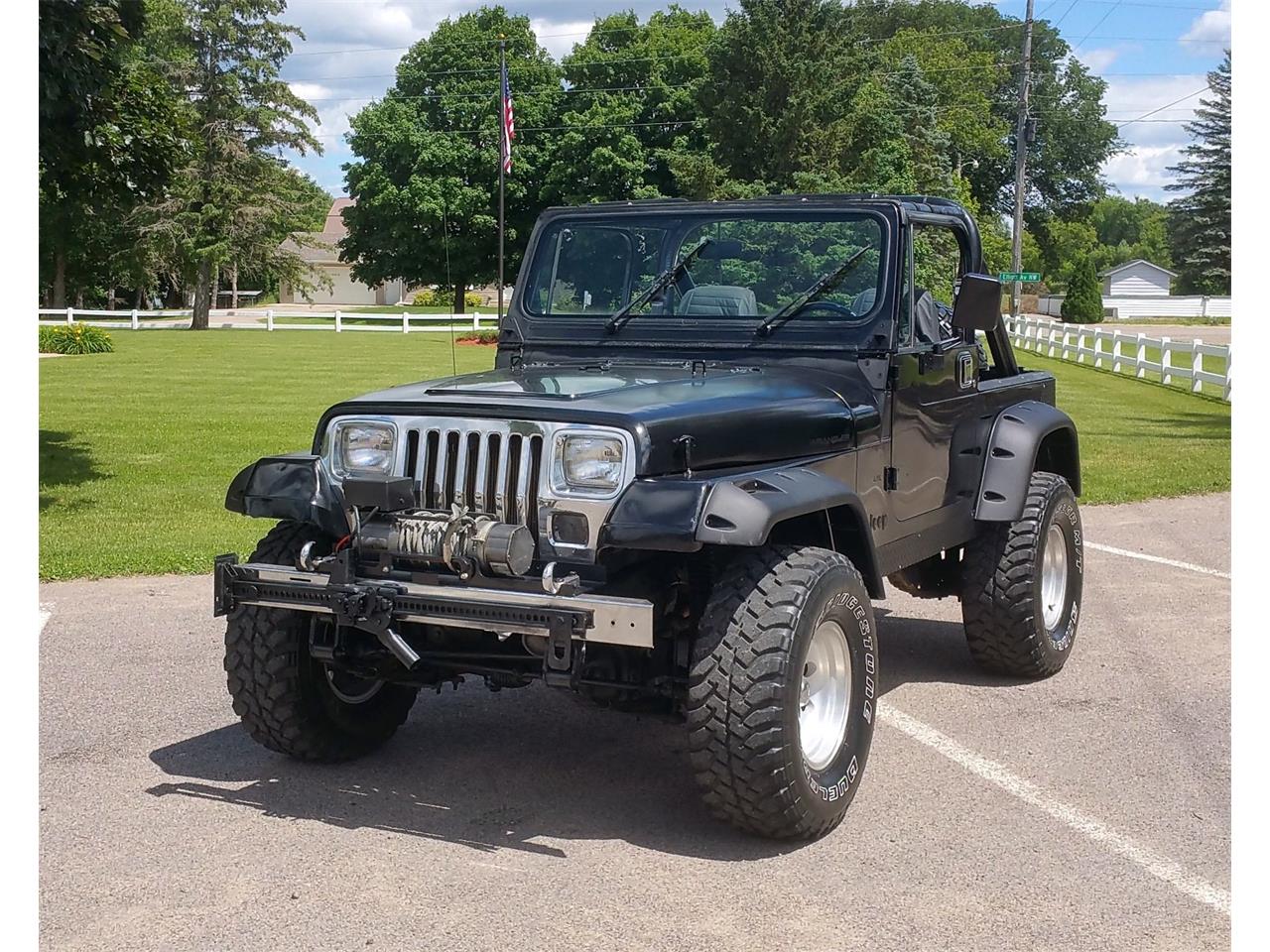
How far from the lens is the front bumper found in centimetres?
Answer: 422

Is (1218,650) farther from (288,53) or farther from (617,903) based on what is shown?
(288,53)

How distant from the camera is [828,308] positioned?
5801 millimetres

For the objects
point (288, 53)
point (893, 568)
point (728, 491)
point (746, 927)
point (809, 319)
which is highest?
point (288, 53)

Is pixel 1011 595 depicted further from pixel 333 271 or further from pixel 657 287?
pixel 333 271

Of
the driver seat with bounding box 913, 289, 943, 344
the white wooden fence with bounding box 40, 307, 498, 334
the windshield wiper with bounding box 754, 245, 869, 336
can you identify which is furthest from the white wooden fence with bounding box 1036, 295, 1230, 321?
the windshield wiper with bounding box 754, 245, 869, 336

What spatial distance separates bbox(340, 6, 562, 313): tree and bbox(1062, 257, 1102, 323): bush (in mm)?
23394

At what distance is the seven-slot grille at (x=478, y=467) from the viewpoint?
15.1 ft

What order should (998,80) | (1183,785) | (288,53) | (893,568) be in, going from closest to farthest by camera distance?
1. (1183,785)
2. (893,568)
3. (288,53)
4. (998,80)

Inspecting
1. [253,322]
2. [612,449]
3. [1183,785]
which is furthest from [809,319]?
[253,322]

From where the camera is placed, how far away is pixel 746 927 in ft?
13.1

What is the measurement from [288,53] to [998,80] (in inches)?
1779

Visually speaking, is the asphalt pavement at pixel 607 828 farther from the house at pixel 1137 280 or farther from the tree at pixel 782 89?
the house at pixel 1137 280

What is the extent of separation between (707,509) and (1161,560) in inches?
256

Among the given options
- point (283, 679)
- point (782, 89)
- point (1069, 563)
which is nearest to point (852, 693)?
point (283, 679)
